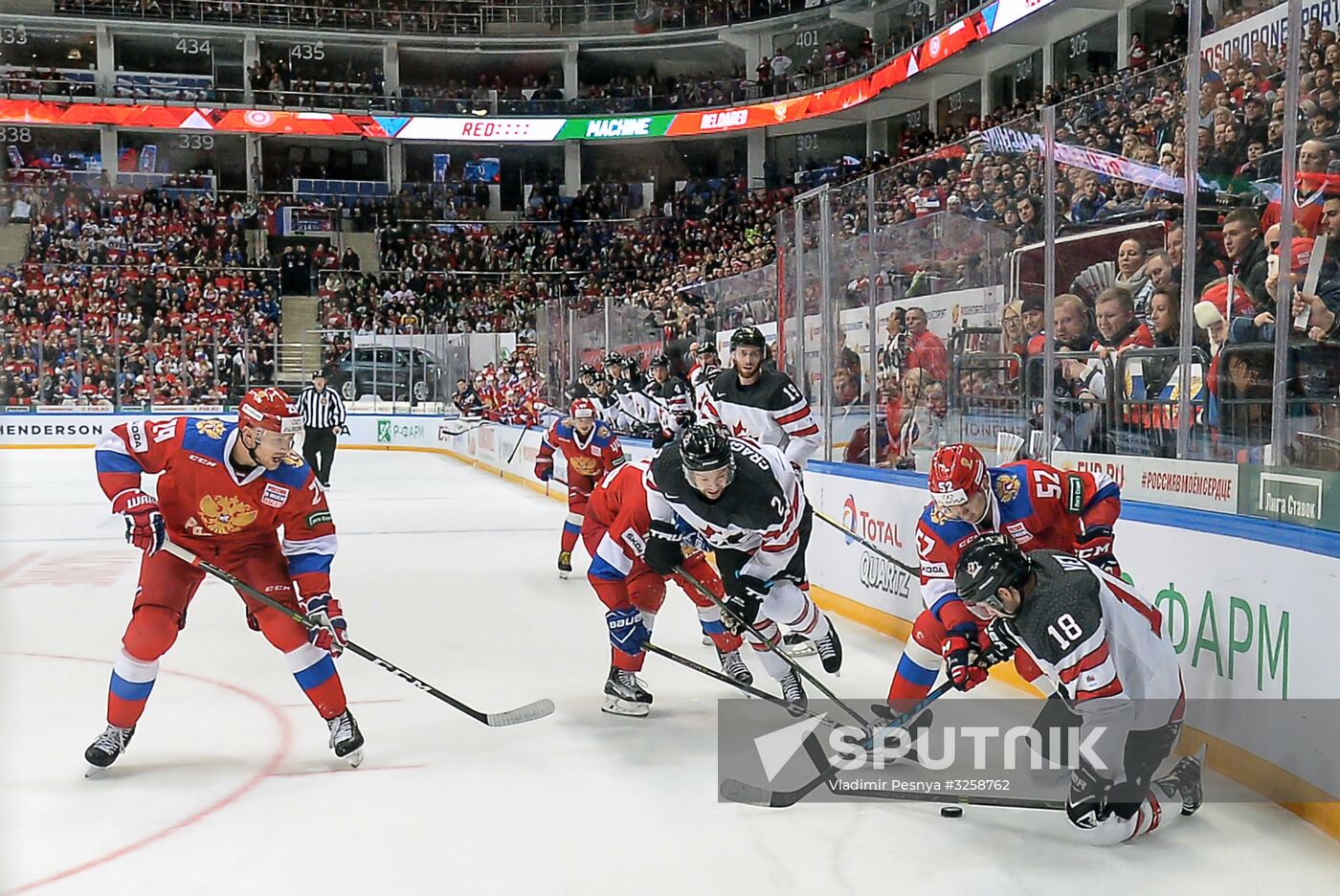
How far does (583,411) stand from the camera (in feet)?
24.7

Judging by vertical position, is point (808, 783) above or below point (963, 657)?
below

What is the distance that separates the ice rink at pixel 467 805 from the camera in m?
2.77

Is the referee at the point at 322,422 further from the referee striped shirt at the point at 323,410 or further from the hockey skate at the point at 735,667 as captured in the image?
the hockey skate at the point at 735,667

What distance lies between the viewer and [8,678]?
4746mm

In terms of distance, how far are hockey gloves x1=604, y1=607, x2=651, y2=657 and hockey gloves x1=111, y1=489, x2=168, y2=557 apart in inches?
57.1

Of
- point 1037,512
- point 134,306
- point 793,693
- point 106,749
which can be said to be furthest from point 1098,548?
point 134,306

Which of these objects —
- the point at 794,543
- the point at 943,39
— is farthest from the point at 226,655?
the point at 943,39

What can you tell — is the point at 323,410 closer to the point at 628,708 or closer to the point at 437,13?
the point at 628,708

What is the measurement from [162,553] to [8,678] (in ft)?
5.43

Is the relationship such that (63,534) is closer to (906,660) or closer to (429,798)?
(429,798)

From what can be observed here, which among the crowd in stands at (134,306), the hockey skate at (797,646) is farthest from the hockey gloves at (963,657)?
the crowd in stands at (134,306)

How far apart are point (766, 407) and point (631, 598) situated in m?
1.83

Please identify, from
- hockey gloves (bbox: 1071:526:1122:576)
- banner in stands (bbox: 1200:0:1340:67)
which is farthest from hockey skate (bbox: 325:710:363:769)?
banner in stands (bbox: 1200:0:1340:67)

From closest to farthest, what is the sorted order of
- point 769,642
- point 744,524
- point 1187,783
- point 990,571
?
point 990,571, point 1187,783, point 744,524, point 769,642
